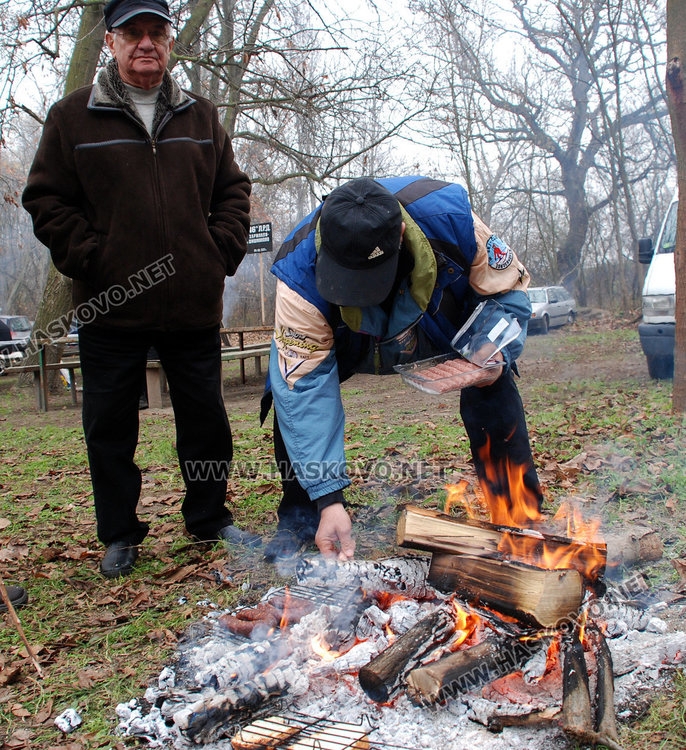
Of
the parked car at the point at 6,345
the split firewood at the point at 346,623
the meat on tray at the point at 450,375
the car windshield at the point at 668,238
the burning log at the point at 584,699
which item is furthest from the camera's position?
the parked car at the point at 6,345

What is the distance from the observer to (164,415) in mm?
8039

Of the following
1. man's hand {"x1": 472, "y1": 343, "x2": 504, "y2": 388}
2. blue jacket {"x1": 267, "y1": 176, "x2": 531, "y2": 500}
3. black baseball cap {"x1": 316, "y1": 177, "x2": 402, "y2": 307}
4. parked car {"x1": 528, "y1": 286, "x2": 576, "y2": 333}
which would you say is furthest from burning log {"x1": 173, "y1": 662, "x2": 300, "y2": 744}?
parked car {"x1": 528, "y1": 286, "x2": 576, "y2": 333}

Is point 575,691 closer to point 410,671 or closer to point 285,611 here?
point 410,671

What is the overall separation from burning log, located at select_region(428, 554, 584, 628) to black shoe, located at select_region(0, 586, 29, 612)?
187 cm

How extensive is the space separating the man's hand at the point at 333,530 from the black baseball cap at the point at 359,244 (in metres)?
0.79

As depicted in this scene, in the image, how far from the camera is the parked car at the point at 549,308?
2070 centimetres

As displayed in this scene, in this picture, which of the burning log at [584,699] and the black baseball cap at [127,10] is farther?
the black baseball cap at [127,10]

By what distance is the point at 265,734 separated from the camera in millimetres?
1864

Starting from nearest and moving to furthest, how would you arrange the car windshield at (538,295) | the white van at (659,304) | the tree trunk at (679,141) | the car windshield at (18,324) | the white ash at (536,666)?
the white ash at (536,666)
the tree trunk at (679,141)
the white van at (659,304)
the car windshield at (538,295)
the car windshield at (18,324)

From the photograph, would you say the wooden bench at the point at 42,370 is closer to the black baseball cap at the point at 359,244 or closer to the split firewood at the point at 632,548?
the black baseball cap at the point at 359,244

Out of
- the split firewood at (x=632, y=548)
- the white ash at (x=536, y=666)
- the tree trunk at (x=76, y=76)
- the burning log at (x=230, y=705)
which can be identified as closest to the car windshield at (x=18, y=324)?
the tree trunk at (x=76, y=76)

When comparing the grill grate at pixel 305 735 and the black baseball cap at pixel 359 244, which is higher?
the black baseball cap at pixel 359 244

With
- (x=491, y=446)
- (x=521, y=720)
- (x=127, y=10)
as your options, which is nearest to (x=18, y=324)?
(x=127, y=10)

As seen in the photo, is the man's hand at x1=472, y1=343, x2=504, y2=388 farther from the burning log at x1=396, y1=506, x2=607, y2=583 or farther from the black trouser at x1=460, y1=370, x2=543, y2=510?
the burning log at x1=396, y1=506, x2=607, y2=583
